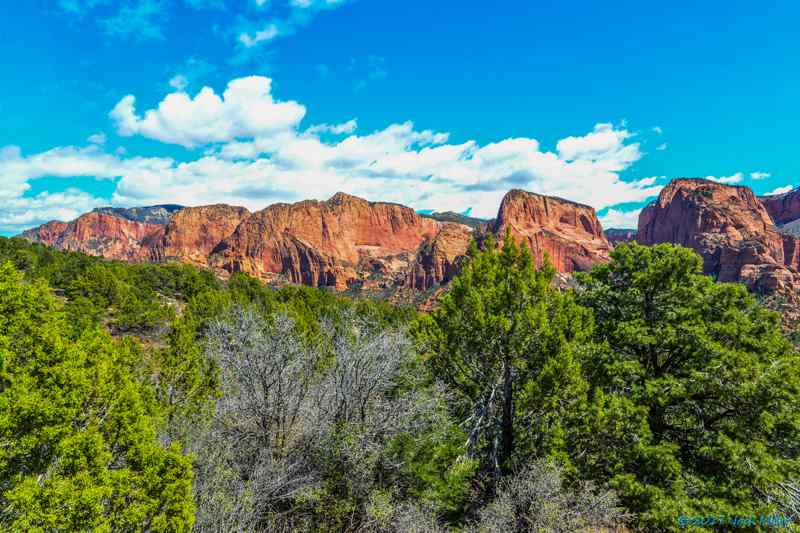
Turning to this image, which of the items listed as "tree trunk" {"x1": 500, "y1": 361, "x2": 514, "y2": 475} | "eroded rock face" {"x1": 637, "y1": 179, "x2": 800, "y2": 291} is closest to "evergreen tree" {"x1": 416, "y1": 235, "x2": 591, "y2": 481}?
"tree trunk" {"x1": 500, "y1": 361, "x2": 514, "y2": 475}

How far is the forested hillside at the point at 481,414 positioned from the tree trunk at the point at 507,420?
0.20 ft

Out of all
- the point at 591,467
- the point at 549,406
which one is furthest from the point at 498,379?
the point at 591,467

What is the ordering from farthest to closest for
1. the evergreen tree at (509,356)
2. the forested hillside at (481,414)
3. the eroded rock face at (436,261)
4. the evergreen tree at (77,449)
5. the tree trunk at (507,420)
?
the eroded rock face at (436,261) → the tree trunk at (507,420) → the evergreen tree at (509,356) → the forested hillside at (481,414) → the evergreen tree at (77,449)

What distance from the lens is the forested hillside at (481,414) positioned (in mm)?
9289

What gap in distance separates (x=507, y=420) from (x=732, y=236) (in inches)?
8034

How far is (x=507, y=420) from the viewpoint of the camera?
1217 cm

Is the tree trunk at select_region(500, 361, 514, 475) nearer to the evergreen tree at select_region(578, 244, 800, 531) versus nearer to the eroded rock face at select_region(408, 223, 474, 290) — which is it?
the evergreen tree at select_region(578, 244, 800, 531)

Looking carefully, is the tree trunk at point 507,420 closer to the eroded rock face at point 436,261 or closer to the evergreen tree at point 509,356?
the evergreen tree at point 509,356

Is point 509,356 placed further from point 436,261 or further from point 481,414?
point 436,261

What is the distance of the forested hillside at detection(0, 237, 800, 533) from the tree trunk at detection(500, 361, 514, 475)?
0.20ft

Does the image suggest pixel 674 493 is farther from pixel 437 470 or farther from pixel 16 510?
pixel 16 510

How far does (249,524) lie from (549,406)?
902cm

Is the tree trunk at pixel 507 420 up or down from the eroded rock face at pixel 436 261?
down

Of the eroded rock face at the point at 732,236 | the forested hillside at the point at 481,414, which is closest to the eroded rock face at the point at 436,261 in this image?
the eroded rock face at the point at 732,236
